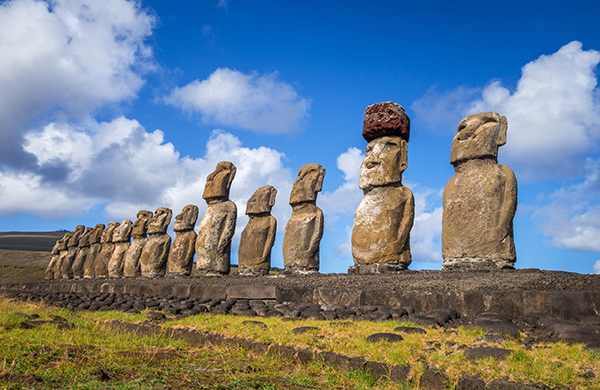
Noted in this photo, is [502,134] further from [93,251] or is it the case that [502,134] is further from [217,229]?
[93,251]

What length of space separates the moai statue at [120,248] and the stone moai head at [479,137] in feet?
51.6

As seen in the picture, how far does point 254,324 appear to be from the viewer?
16.7ft

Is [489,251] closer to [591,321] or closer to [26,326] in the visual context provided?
[591,321]

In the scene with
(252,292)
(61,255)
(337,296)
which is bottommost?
(252,292)

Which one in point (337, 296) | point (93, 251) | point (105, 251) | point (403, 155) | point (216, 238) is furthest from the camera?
point (93, 251)

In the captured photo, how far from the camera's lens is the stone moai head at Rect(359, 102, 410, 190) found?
29.8 ft

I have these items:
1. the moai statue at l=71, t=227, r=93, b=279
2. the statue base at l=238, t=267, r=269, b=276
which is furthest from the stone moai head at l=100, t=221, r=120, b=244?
the statue base at l=238, t=267, r=269, b=276

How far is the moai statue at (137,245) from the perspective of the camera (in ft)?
58.0

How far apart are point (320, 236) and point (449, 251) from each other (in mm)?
3673

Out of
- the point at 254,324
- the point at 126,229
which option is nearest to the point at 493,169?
the point at 254,324

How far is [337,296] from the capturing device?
6418mm

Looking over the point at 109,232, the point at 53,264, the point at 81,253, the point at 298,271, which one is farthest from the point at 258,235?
the point at 53,264

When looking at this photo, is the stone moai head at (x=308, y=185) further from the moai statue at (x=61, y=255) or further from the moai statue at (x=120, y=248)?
the moai statue at (x=61, y=255)

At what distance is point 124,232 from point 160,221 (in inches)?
145
